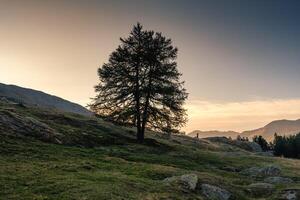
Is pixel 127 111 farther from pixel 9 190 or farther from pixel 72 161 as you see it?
pixel 9 190

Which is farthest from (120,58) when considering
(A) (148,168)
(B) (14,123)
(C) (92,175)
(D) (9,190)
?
(D) (9,190)

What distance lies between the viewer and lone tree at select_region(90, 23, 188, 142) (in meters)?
50.9

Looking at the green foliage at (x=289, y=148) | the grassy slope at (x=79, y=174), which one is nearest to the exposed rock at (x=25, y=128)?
the grassy slope at (x=79, y=174)

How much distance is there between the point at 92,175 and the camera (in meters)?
24.3

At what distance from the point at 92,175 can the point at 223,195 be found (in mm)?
9137

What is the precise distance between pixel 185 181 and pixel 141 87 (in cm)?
2695

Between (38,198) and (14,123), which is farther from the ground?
(14,123)

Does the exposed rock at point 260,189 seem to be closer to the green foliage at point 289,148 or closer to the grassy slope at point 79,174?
the grassy slope at point 79,174

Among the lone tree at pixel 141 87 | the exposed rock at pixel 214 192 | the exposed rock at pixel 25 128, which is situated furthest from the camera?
the lone tree at pixel 141 87

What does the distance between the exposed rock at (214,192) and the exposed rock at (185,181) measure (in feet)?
2.41

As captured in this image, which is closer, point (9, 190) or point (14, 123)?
point (9, 190)

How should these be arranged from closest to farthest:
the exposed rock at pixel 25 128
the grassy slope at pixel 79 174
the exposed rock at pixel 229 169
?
1. the grassy slope at pixel 79 174
2. the exposed rock at pixel 25 128
3. the exposed rock at pixel 229 169

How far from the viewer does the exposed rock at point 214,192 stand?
24641 millimetres

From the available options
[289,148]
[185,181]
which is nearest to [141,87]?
[185,181]
